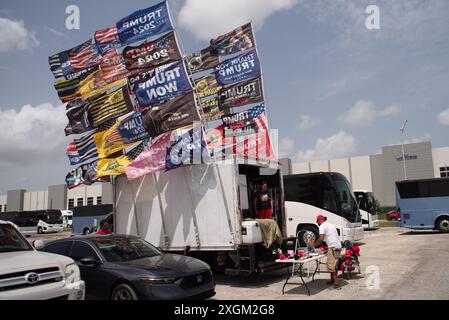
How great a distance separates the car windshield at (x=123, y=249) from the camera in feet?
25.9

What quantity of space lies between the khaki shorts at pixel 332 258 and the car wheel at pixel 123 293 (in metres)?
4.71

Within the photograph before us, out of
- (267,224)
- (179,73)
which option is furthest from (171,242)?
(179,73)

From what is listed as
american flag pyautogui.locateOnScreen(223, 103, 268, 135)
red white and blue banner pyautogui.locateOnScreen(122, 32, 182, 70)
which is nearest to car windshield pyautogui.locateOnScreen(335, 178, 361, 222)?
american flag pyautogui.locateOnScreen(223, 103, 268, 135)

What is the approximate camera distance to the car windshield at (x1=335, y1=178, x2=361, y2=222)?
17.4 m

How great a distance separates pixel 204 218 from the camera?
10.3 meters

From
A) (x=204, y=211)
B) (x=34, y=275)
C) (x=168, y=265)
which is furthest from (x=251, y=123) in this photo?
(x=34, y=275)

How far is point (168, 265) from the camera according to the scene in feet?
24.8

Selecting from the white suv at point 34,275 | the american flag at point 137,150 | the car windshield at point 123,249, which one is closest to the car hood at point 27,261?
the white suv at point 34,275

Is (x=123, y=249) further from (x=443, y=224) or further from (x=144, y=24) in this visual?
(x=443, y=224)

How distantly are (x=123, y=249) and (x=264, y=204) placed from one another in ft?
15.2

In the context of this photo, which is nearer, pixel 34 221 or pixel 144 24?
pixel 144 24

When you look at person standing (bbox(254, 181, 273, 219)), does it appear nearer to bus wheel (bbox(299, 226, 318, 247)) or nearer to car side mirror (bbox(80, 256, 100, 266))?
car side mirror (bbox(80, 256, 100, 266))

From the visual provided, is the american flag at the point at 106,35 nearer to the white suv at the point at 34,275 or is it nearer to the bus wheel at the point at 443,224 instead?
the white suv at the point at 34,275
